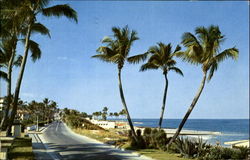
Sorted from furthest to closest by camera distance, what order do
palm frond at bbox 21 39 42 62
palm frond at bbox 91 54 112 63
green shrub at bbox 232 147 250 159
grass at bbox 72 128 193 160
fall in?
palm frond at bbox 91 54 112 63
palm frond at bbox 21 39 42 62
green shrub at bbox 232 147 250 159
grass at bbox 72 128 193 160

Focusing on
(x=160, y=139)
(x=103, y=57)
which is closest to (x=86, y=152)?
(x=160, y=139)

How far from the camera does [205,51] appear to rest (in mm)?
15500

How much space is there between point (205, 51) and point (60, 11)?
31.5 ft

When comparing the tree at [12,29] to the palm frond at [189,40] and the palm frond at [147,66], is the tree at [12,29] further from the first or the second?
the palm frond at [189,40]

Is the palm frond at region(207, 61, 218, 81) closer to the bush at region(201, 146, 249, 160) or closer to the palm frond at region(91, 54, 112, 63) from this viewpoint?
the bush at region(201, 146, 249, 160)

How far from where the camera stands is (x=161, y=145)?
15.8m

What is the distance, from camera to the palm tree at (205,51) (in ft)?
50.3

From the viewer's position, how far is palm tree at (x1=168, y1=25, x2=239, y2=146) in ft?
50.3

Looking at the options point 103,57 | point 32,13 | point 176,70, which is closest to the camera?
point 32,13

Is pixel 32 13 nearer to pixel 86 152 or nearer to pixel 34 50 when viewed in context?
pixel 34 50

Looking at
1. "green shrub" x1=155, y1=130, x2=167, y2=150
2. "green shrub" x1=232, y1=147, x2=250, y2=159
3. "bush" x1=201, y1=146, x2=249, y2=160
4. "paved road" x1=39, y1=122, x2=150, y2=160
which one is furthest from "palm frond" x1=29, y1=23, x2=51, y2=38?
"green shrub" x1=232, y1=147, x2=250, y2=159

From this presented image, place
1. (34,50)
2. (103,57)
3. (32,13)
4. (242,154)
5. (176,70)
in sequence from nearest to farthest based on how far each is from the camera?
1. (32,13)
2. (242,154)
3. (34,50)
4. (103,57)
5. (176,70)

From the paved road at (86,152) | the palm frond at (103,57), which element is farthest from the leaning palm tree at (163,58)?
the paved road at (86,152)

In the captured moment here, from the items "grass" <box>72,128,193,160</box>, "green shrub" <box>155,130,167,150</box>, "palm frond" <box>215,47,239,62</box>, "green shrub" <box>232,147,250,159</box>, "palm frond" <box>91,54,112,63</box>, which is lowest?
"green shrub" <box>232,147,250,159</box>
